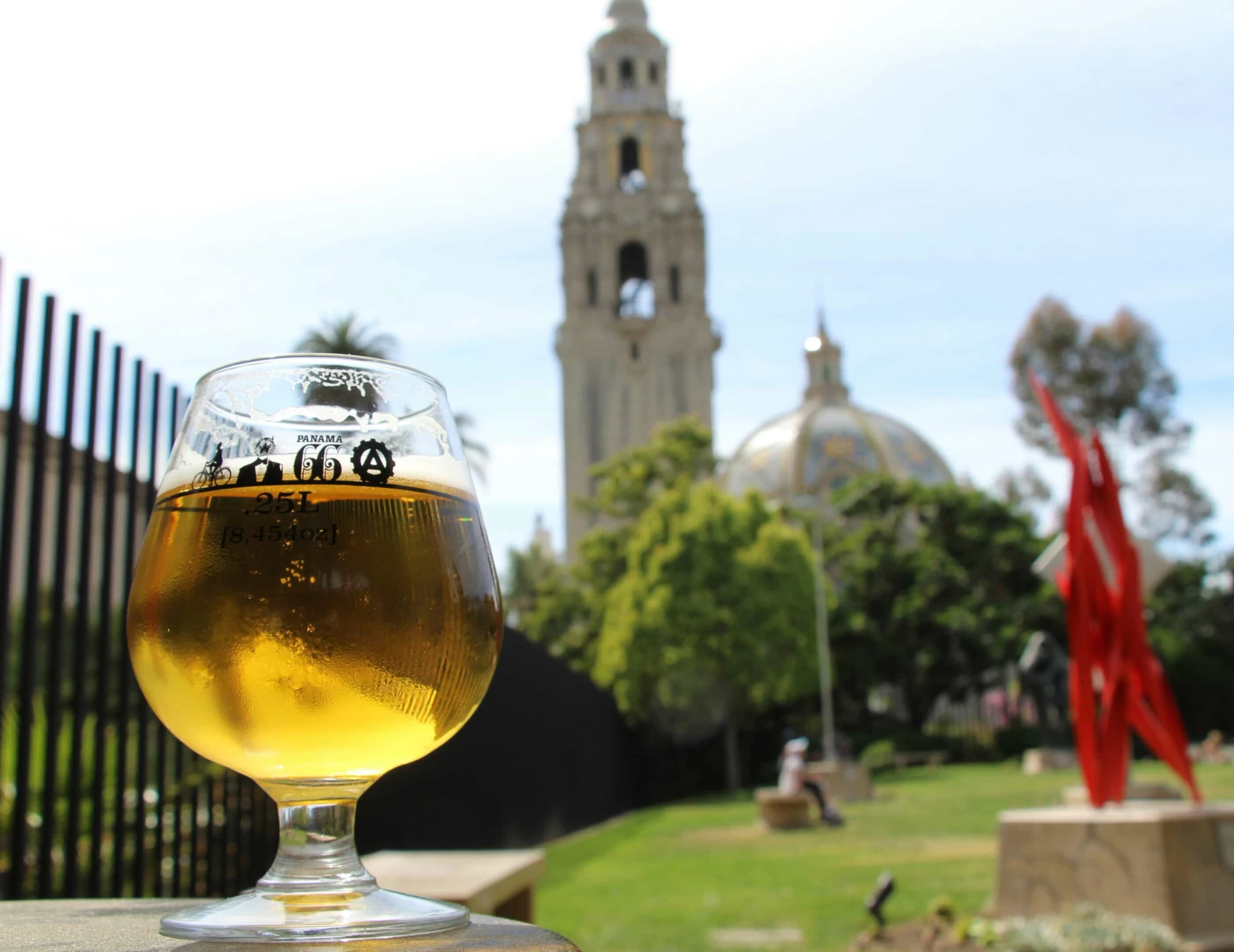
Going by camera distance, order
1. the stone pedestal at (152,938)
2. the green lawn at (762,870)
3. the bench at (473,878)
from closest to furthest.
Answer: the stone pedestal at (152,938), the bench at (473,878), the green lawn at (762,870)

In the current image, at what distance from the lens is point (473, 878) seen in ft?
11.5

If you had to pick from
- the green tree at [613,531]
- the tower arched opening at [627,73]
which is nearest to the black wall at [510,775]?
the green tree at [613,531]

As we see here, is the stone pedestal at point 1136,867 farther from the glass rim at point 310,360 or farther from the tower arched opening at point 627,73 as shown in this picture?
the tower arched opening at point 627,73

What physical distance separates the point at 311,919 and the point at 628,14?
216 feet

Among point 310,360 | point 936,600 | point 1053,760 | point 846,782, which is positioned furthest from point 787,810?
point 936,600

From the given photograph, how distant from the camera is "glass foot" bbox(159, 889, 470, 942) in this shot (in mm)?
947

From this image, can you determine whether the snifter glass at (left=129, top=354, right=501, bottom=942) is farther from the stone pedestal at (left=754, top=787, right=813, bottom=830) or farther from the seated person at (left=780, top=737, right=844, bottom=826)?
→ the seated person at (left=780, top=737, right=844, bottom=826)

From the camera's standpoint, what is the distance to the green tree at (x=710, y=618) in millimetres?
29047

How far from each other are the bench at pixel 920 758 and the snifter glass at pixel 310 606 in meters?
33.3

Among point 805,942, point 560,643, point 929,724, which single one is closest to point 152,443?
point 805,942

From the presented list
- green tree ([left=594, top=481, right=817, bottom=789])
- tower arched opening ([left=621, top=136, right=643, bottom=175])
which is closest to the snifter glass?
green tree ([left=594, top=481, right=817, bottom=789])

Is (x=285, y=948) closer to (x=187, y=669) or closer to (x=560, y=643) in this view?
(x=187, y=669)

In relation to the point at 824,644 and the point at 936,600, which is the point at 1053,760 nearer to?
the point at 824,644

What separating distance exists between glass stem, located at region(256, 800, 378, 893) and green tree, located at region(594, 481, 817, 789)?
90.4 feet
